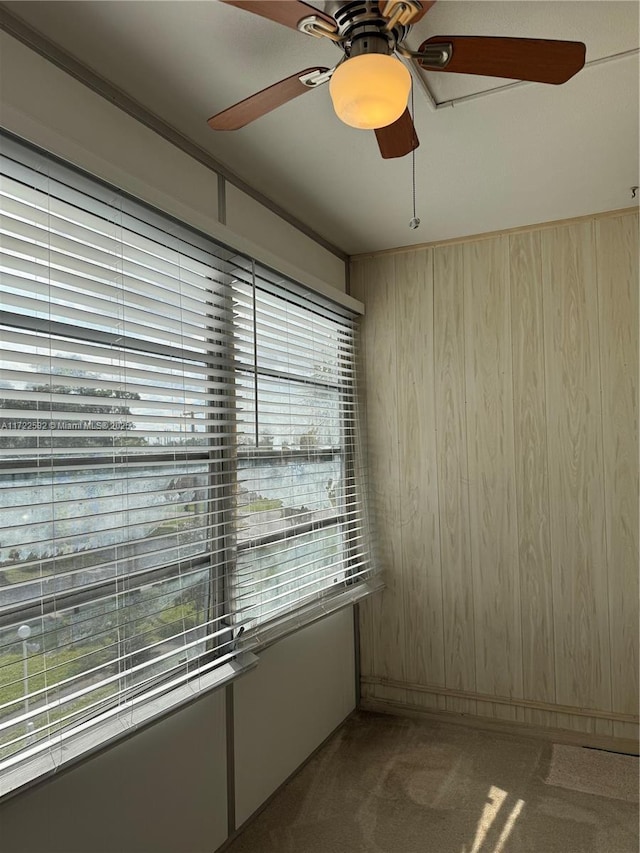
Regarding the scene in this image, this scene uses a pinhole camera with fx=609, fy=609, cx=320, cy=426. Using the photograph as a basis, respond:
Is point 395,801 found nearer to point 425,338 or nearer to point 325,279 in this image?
point 425,338

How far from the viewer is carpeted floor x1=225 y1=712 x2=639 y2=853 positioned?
92.3 inches

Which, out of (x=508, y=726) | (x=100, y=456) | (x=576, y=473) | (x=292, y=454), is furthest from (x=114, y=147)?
(x=508, y=726)

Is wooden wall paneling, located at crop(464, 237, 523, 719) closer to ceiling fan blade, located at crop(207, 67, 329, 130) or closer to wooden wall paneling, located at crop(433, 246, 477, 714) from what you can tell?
wooden wall paneling, located at crop(433, 246, 477, 714)

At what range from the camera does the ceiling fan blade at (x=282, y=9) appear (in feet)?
4.20

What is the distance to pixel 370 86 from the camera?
4.36 feet

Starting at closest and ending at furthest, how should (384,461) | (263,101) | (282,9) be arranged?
(282,9), (263,101), (384,461)

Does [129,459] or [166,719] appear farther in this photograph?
[166,719]

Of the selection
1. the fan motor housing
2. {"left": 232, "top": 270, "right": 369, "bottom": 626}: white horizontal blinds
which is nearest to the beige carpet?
{"left": 232, "top": 270, "right": 369, "bottom": 626}: white horizontal blinds

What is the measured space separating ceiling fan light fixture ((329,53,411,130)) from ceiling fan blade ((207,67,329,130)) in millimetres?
162

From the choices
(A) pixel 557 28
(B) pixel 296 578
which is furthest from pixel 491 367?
(A) pixel 557 28

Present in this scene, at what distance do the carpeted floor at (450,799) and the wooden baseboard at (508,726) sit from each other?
5 centimetres

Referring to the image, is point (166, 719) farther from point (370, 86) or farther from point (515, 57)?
point (515, 57)

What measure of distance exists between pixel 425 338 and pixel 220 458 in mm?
1636

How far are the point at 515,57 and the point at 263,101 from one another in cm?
63
